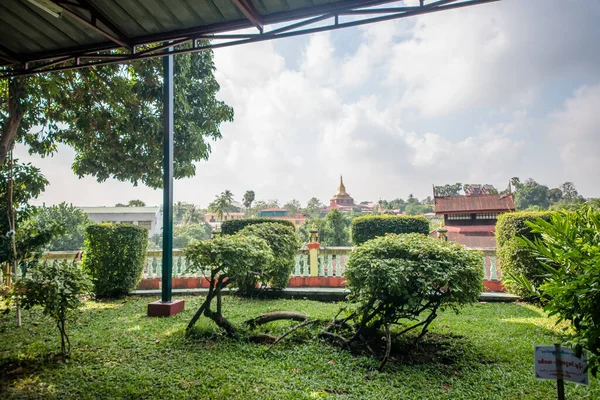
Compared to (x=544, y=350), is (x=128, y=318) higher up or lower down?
lower down

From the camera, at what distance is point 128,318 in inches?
169

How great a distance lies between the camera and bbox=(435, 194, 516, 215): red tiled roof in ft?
60.4

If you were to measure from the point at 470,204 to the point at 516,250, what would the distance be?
15.9m

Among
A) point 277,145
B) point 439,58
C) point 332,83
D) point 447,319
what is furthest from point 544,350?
point 277,145

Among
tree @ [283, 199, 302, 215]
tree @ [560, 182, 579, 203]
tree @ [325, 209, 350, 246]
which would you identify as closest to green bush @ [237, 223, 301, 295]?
tree @ [325, 209, 350, 246]

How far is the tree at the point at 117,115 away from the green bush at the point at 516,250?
6336 mm

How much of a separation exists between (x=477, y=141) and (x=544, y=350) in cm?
4039

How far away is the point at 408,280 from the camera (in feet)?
9.14

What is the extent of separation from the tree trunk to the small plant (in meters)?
5.33

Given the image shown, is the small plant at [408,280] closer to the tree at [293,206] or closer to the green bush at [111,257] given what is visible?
the green bush at [111,257]

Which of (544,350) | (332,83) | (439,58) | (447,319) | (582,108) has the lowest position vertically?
(447,319)

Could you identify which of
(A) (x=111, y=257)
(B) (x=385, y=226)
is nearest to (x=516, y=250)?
(B) (x=385, y=226)

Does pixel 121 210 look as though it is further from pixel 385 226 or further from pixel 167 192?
pixel 385 226

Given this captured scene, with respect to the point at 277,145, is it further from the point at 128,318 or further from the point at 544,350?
the point at 544,350
